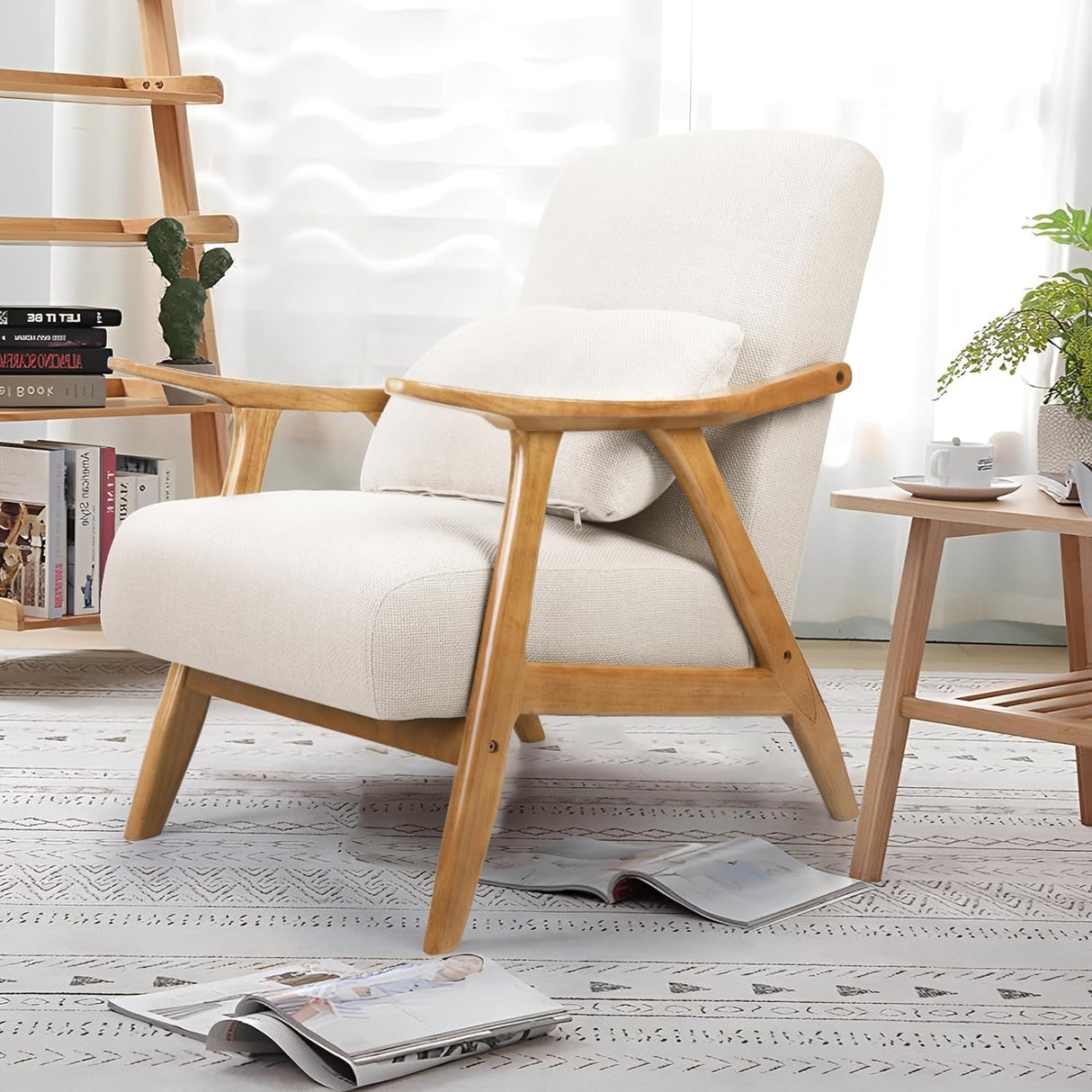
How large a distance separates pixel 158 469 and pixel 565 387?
136 centimetres

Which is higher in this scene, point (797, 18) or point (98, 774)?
point (797, 18)

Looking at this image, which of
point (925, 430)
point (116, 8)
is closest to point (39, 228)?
point (116, 8)

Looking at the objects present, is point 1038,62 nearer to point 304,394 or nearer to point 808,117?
point 808,117

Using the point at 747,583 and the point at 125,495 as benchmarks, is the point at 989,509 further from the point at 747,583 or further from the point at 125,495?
the point at 125,495

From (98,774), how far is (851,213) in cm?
132

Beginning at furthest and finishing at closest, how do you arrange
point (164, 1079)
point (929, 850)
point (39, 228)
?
point (39, 228)
point (929, 850)
point (164, 1079)

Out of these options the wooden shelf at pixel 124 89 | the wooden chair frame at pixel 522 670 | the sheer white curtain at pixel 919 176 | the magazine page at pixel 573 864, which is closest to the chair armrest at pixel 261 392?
the wooden chair frame at pixel 522 670

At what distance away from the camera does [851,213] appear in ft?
6.53

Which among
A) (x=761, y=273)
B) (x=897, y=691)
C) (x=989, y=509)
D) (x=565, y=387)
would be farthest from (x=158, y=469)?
(x=989, y=509)

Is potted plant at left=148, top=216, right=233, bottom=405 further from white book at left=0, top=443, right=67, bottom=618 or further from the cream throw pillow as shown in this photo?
the cream throw pillow

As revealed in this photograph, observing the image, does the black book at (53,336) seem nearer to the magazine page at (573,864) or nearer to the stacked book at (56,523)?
the stacked book at (56,523)

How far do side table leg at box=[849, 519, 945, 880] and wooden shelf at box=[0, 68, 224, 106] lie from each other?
1.78 metres

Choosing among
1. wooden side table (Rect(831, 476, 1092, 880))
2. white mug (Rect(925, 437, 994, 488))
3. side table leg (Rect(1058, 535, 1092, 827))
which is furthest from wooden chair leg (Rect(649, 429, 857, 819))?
side table leg (Rect(1058, 535, 1092, 827))

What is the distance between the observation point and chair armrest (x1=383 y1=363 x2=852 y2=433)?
5.02ft
